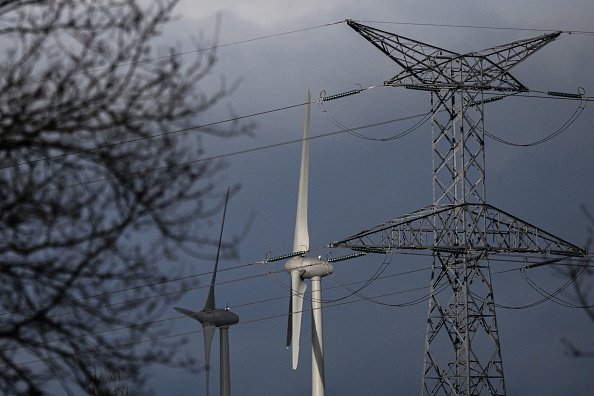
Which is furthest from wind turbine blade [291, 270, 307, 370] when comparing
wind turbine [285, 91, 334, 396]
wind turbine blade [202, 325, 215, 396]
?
wind turbine blade [202, 325, 215, 396]

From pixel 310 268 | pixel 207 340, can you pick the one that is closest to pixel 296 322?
pixel 310 268

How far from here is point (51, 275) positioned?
46.4 ft

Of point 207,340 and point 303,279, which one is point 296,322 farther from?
point 207,340

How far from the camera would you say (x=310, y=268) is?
59719mm

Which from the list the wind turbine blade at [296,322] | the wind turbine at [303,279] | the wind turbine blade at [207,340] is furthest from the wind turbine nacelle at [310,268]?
the wind turbine blade at [207,340]

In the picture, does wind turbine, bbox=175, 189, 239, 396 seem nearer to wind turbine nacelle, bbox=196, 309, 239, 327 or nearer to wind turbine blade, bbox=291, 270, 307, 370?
wind turbine nacelle, bbox=196, 309, 239, 327

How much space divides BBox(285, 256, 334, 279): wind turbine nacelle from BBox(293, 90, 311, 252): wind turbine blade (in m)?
1.49

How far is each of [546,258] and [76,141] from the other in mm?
37806

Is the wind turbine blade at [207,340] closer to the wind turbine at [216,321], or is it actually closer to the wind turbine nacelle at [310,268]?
the wind turbine at [216,321]

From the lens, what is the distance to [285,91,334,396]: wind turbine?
56.2m

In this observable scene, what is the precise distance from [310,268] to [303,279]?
95cm

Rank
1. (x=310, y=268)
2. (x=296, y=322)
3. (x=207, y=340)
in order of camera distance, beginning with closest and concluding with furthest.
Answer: (x=296, y=322)
(x=310, y=268)
(x=207, y=340)

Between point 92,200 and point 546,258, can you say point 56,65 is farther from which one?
point 546,258

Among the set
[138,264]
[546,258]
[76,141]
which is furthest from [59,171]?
[546,258]
